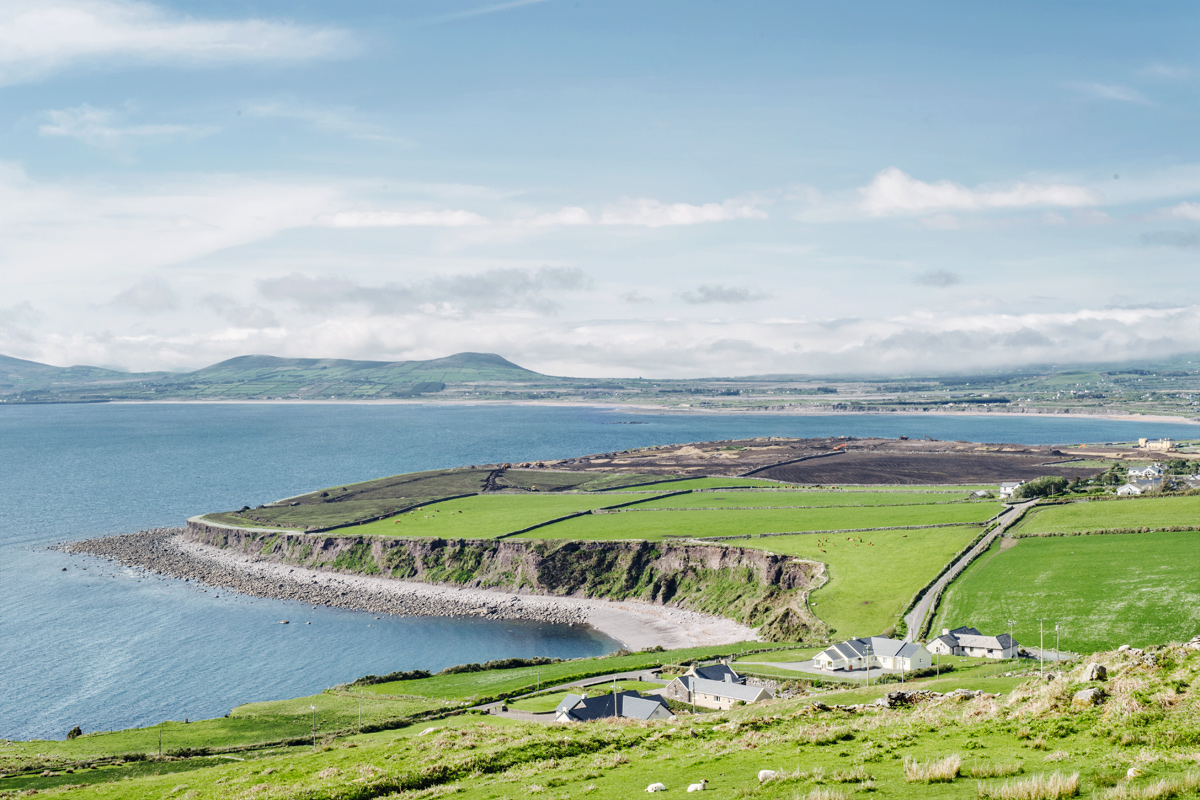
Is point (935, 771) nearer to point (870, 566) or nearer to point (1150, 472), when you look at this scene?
point (870, 566)

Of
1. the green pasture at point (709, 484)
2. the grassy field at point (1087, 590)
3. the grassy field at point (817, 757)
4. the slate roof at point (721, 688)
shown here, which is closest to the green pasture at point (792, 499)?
the green pasture at point (709, 484)

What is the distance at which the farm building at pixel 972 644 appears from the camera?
6562cm

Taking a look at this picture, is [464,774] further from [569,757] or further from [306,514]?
Answer: [306,514]

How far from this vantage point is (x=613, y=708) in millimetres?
54812

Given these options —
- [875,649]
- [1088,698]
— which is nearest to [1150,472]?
[875,649]

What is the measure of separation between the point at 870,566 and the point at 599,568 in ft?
117

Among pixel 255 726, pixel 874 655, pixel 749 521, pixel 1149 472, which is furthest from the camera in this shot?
pixel 1149 472

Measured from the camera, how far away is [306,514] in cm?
14888

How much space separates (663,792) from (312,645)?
7870cm

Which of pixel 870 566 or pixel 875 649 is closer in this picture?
pixel 875 649

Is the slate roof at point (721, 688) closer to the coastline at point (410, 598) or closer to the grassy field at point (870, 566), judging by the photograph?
the grassy field at point (870, 566)

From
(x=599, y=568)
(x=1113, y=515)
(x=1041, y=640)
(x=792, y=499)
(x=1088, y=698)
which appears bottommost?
(x=599, y=568)

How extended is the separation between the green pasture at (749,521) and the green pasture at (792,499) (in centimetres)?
657

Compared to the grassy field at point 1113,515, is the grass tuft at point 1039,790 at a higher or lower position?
higher
